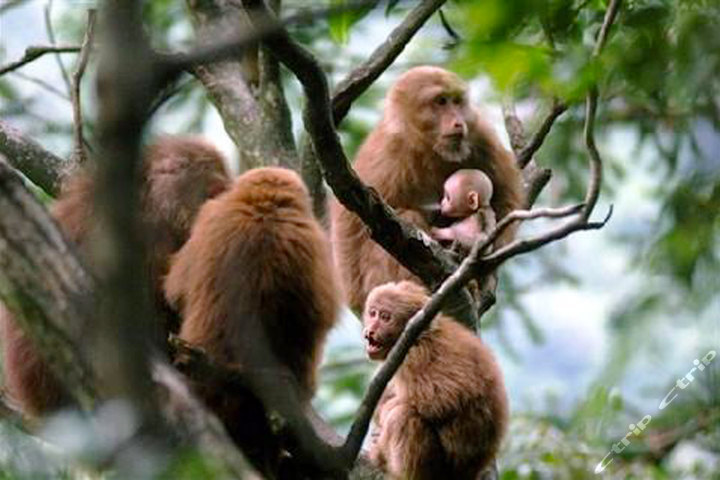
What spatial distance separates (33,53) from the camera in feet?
22.2

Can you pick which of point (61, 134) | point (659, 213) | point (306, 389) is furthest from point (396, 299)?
point (659, 213)

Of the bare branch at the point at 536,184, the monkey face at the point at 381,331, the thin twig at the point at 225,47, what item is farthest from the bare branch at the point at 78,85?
the thin twig at the point at 225,47

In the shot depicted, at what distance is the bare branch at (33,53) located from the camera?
257 inches

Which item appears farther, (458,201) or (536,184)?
(458,201)

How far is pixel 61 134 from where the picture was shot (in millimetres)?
7922

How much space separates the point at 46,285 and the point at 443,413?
3.38 meters

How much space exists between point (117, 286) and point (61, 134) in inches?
229

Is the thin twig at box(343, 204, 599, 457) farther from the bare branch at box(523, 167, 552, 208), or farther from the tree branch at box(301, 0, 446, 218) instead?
the bare branch at box(523, 167, 552, 208)

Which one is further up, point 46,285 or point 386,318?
point 46,285

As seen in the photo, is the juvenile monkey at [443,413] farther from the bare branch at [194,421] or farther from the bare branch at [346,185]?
the bare branch at [194,421]

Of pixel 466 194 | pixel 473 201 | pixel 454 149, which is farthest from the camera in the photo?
pixel 454 149

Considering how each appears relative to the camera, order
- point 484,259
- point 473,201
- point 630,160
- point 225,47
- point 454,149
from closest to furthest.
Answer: point 225,47 < point 484,259 < point 630,160 < point 473,201 < point 454,149

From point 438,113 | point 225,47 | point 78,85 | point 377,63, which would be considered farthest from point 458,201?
point 225,47

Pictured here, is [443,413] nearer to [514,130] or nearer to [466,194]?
[514,130]
